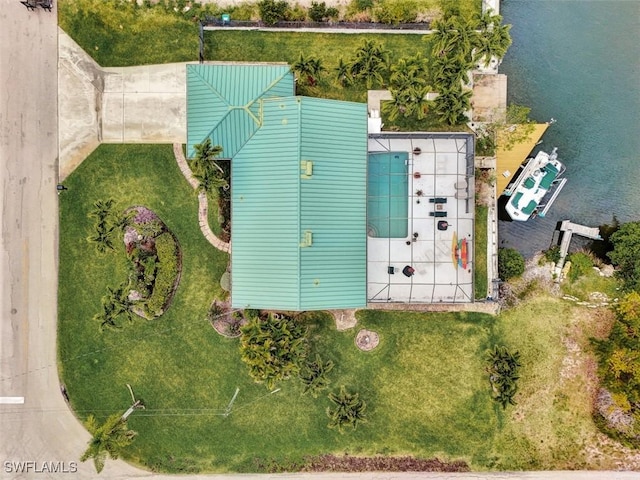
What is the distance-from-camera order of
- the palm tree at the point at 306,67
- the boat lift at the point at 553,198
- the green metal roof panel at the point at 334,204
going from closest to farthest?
the green metal roof panel at the point at 334,204 → the palm tree at the point at 306,67 → the boat lift at the point at 553,198

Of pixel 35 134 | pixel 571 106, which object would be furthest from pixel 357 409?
pixel 35 134

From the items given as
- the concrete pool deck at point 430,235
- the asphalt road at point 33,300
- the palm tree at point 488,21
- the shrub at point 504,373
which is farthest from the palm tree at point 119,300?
the palm tree at point 488,21

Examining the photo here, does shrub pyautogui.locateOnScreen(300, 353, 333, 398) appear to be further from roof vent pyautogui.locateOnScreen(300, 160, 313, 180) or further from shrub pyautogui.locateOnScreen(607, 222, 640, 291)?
shrub pyautogui.locateOnScreen(607, 222, 640, 291)

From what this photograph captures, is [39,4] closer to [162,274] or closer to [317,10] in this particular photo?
[317,10]

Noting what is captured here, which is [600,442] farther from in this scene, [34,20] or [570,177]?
[34,20]

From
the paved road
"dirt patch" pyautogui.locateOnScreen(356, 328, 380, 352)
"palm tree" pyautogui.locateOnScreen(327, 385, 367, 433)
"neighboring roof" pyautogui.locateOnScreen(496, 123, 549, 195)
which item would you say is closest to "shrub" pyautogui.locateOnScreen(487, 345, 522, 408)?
"dirt patch" pyautogui.locateOnScreen(356, 328, 380, 352)

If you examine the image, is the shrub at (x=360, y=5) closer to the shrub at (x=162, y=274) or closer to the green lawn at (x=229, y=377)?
the green lawn at (x=229, y=377)
